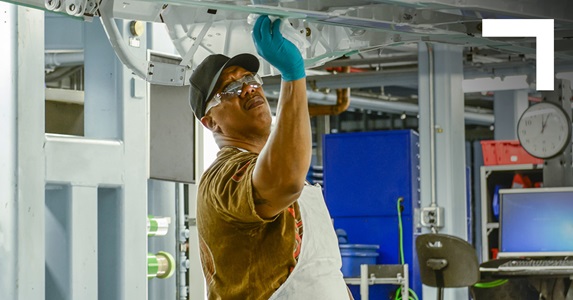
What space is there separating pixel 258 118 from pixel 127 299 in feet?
5.70

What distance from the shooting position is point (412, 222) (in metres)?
8.38

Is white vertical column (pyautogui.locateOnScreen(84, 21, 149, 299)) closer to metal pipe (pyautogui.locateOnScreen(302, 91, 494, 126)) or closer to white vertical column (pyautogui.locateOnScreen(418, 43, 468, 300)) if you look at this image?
white vertical column (pyautogui.locateOnScreen(418, 43, 468, 300))

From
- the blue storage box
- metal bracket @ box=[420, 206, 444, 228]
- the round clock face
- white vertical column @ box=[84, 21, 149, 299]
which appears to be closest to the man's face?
white vertical column @ box=[84, 21, 149, 299]

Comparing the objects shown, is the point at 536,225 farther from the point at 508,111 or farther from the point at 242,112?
the point at 508,111

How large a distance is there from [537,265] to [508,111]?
618 cm

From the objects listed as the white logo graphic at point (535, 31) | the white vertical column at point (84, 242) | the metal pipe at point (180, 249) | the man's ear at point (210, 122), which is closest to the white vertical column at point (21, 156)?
the white vertical column at point (84, 242)

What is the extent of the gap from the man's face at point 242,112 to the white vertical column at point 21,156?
1.16 metres

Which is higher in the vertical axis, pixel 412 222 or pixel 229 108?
pixel 229 108

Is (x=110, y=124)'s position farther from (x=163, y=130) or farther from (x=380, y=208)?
(x=380, y=208)

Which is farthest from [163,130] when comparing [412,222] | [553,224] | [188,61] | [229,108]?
[412,222]

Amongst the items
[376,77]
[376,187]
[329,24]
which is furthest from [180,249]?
[376,77]

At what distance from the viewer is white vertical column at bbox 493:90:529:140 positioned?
480 inches

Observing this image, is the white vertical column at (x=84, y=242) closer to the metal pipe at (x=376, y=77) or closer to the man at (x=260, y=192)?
the man at (x=260, y=192)

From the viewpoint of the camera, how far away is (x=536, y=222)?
22.5 feet
